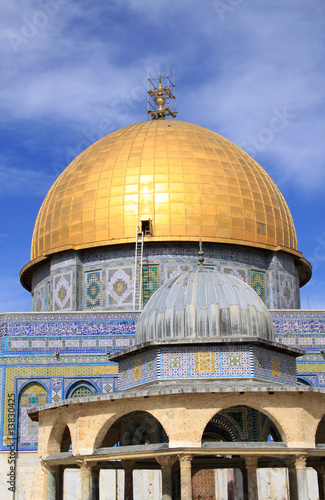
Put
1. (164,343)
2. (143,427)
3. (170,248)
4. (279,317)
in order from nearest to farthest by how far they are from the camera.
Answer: (164,343), (143,427), (279,317), (170,248)

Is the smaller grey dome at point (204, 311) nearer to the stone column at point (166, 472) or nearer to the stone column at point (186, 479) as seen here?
the stone column at point (166, 472)

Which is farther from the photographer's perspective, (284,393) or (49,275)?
(49,275)

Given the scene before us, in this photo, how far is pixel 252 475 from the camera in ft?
48.0

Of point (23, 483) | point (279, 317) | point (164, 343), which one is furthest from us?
point (279, 317)

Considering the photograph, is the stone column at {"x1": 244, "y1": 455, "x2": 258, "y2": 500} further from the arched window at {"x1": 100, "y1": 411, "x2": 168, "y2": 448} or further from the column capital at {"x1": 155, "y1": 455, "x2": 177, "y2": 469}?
the arched window at {"x1": 100, "y1": 411, "x2": 168, "y2": 448}

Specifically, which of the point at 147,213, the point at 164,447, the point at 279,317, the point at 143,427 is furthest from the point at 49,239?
the point at 164,447

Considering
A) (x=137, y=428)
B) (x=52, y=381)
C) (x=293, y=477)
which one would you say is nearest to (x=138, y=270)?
(x=52, y=381)

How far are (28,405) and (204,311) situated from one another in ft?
25.6

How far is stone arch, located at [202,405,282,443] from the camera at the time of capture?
15.8 meters

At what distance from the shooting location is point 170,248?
81.6 feet

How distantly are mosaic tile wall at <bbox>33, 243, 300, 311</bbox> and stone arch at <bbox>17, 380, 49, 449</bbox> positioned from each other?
11.4ft

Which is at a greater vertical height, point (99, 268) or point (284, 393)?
point (99, 268)

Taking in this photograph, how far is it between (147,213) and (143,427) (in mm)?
9820

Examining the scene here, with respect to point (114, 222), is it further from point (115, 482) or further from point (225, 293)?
point (225, 293)
